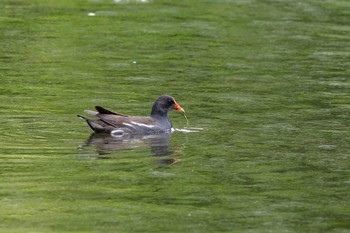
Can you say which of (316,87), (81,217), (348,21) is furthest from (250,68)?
(81,217)

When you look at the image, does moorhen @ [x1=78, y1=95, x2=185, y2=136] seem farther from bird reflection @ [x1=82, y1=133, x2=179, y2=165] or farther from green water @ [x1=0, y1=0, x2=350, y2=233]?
green water @ [x1=0, y1=0, x2=350, y2=233]

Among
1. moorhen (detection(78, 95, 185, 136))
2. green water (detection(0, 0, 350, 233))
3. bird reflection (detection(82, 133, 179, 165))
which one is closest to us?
green water (detection(0, 0, 350, 233))

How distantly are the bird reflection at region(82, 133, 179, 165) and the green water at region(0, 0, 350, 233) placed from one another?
4 cm

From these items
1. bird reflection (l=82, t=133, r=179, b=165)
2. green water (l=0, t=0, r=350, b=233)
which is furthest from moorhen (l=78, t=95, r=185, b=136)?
green water (l=0, t=0, r=350, b=233)

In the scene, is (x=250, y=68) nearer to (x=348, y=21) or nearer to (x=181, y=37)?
(x=181, y=37)

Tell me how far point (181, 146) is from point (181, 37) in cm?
931

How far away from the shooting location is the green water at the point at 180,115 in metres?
11.7

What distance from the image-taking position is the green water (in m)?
11.7

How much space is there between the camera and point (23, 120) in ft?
53.0

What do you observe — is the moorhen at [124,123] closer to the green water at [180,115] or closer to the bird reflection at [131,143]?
the bird reflection at [131,143]

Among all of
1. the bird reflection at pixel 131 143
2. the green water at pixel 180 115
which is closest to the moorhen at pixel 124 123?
the bird reflection at pixel 131 143

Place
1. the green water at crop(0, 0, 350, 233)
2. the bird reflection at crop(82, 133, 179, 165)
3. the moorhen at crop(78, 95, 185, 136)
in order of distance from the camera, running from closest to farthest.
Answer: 1. the green water at crop(0, 0, 350, 233)
2. the bird reflection at crop(82, 133, 179, 165)
3. the moorhen at crop(78, 95, 185, 136)

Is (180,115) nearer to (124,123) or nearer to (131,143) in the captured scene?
(124,123)

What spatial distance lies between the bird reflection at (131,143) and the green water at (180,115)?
0.13 ft
